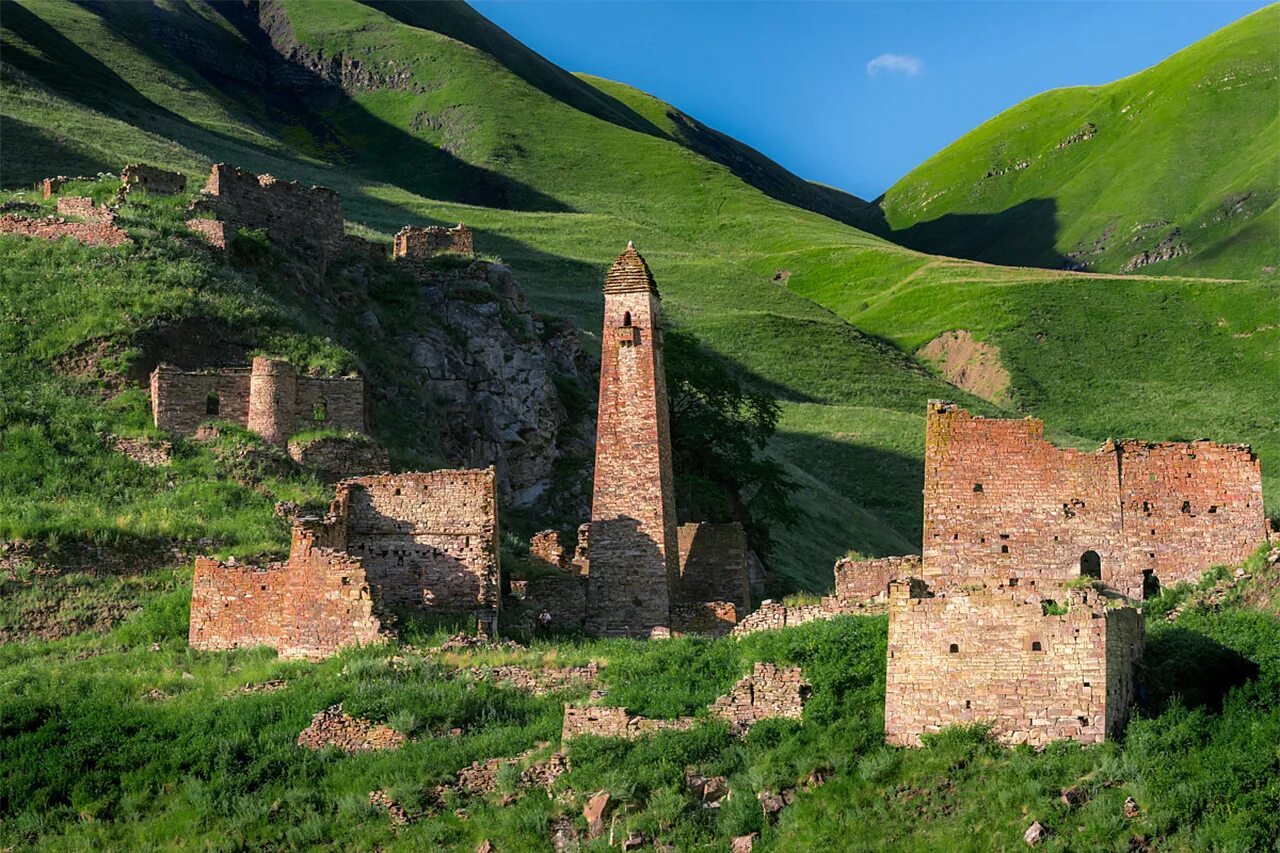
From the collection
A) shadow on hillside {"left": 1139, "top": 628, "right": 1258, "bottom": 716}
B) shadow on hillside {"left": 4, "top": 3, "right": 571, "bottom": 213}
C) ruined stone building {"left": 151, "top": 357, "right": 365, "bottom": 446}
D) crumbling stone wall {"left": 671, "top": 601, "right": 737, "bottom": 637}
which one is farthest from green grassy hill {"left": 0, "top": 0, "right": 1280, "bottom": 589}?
shadow on hillside {"left": 1139, "top": 628, "right": 1258, "bottom": 716}

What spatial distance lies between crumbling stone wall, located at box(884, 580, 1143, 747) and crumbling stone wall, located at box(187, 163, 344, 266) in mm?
29431

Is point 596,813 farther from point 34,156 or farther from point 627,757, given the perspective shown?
point 34,156

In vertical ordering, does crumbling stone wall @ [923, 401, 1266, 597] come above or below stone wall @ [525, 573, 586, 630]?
above

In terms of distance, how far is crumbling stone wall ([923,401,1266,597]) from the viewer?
35.1m

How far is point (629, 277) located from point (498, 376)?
1112 centimetres

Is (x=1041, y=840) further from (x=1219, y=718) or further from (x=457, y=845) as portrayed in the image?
(x=457, y=845)

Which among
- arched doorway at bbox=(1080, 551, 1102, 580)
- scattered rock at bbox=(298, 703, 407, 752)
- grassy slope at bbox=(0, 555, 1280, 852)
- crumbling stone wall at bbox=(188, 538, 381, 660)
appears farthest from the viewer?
arched doorway at bbox=(1080, 551, 1102, 580)

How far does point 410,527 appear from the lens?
122 ft

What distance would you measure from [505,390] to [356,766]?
23139mm

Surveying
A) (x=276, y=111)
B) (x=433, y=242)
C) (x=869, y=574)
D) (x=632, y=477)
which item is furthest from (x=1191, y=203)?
(x=869, y=574)

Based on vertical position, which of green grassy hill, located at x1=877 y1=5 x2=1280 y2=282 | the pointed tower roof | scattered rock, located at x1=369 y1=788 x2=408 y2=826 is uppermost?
green grassy hill, located at x1=877 y1=5 x2=1280 y2=282

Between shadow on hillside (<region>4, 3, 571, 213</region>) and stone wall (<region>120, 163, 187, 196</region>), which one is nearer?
stone wall (<region>120, 163, 187, 196</region>)

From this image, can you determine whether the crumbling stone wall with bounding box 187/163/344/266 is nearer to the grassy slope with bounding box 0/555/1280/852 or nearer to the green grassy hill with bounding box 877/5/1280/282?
the grassy slope with bounding box 0/555/1280/852

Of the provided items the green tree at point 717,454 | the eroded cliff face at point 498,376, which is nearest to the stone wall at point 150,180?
the eroded cliff face at point 498,376
